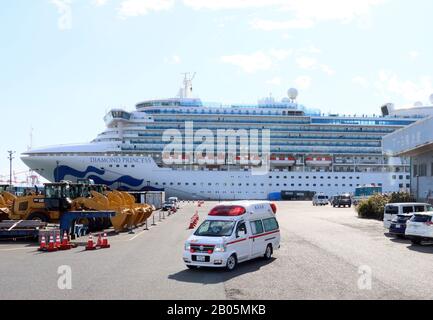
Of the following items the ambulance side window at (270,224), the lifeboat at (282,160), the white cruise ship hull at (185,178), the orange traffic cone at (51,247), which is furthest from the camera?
the lifeboat at (282,160)

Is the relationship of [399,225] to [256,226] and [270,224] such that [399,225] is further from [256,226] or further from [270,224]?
[256,226]

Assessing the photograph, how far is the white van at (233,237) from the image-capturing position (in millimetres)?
12641

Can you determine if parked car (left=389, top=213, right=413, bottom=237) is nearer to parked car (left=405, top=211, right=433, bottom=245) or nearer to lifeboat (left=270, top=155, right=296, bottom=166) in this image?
parked car (left=405, top=211, right=433, bottom=245)

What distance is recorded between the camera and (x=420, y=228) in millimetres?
17766

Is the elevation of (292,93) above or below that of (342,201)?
above

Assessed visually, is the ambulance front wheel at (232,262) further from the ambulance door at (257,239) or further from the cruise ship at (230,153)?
the cruise ship at (230,153)

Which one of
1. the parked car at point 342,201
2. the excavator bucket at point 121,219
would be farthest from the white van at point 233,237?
the parked car at point 342,201

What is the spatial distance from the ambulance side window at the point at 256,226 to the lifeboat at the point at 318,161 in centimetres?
6071

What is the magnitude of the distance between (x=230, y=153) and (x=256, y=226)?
5698cm

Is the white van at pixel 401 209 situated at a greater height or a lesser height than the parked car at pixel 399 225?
greater

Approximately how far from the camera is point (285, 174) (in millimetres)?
73125

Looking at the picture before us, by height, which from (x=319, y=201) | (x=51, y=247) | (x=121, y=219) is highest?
(x=121, y=219)

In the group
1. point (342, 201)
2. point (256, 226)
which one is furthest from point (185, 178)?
point (256, 226)
